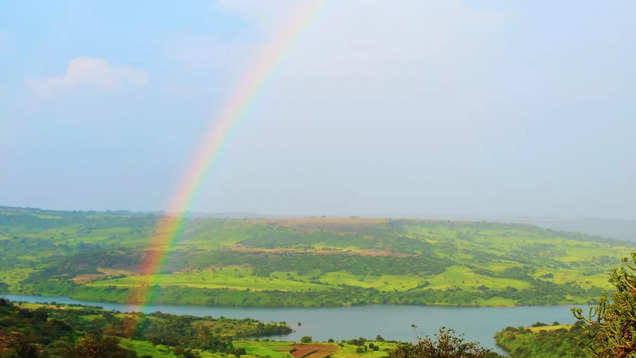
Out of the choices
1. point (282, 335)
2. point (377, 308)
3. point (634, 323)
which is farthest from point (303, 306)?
point (634, 323)

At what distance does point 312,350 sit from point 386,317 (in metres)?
41.8

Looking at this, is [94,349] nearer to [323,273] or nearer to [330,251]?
[323,273]

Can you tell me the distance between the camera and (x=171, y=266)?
158500 mm

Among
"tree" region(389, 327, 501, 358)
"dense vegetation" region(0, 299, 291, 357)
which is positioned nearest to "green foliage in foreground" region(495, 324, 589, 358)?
"tree" region(389, 327, 501, 358)

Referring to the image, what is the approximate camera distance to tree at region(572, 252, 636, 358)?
58.4 feet

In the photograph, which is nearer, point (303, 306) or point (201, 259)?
point (303, 306)

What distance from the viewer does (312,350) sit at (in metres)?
67.1

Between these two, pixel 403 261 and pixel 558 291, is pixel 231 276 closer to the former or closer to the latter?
pixel 403 261

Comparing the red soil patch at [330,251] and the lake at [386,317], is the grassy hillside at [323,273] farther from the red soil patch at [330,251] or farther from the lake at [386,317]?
the lake at [386,317]

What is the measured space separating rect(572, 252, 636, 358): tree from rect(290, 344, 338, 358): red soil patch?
48104 millimetres

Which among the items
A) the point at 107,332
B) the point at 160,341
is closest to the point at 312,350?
the point at 160,341

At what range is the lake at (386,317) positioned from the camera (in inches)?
3487

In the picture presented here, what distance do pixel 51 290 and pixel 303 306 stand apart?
69886 mm

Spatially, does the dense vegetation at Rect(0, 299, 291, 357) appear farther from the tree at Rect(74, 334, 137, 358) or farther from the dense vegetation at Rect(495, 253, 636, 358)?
the dense vegetation at Rect(495, 253, 636, 358)
